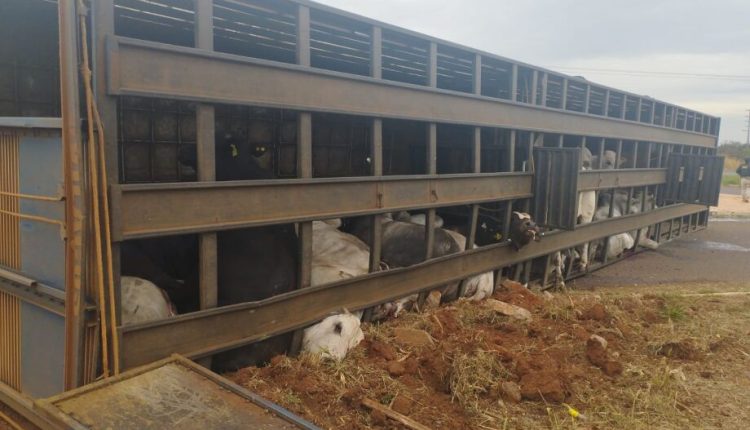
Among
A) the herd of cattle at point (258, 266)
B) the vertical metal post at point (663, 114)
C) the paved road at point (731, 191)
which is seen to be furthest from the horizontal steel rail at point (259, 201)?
the paved road at point (731, 191)

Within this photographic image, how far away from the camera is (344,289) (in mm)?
4656

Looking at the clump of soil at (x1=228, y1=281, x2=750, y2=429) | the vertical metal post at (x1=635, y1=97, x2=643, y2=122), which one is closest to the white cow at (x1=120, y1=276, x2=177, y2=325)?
the clump of soil at (x1=228, y1=281, x2=750, y2=429)

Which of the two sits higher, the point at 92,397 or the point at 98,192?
the point at 98,192

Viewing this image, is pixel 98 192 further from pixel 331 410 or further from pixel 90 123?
pixel 331 410

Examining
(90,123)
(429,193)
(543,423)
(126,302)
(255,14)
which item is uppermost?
(255,14)

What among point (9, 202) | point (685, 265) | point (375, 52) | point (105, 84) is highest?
point (375, 52)

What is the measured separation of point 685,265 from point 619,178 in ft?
9.28

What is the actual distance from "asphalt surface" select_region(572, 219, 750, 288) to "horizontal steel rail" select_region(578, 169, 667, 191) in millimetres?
1659

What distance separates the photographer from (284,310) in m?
4.14

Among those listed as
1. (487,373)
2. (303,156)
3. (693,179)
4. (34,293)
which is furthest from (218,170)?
(693,179)

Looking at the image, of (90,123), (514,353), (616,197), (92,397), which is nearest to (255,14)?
(90,123)

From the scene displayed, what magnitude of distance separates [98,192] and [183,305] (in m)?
1.33

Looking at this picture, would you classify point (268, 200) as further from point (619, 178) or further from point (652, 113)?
point (652, 113)

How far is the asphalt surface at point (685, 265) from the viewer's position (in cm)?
927
